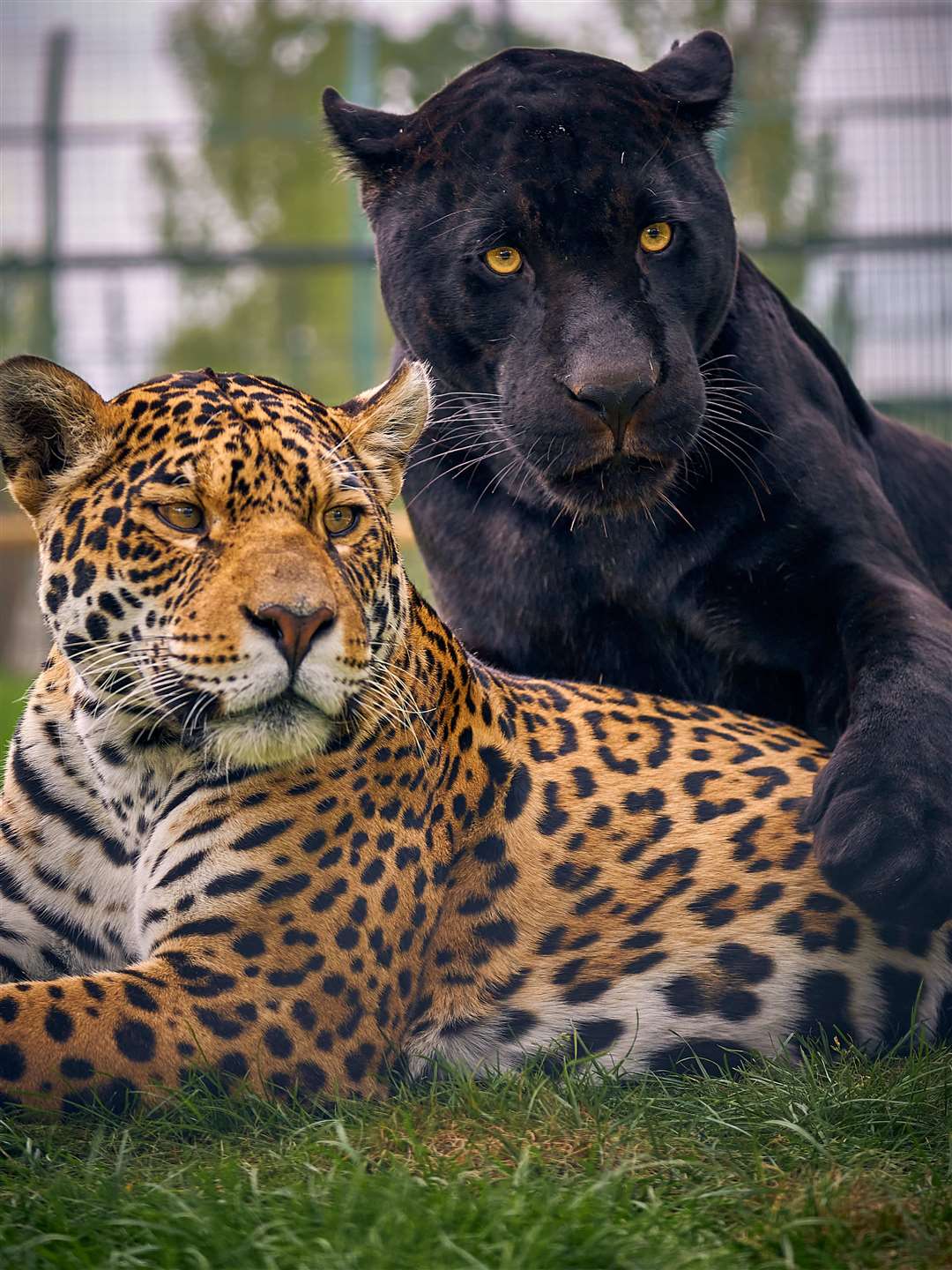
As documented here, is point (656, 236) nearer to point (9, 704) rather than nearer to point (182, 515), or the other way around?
point (182, 515)

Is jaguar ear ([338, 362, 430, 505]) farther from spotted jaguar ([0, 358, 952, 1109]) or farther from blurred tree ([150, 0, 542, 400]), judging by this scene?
blurred tree ([150, 0, 542, 400])

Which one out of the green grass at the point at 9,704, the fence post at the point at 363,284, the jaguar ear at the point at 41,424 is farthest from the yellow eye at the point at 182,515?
the fence post at the point at 363,284

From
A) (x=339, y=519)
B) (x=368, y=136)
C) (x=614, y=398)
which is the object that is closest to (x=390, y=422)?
(x=339, y=519)

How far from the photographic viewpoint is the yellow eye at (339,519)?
3480 millimetres

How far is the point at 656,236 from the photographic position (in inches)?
172

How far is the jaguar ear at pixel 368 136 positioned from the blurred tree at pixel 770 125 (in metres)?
6.19

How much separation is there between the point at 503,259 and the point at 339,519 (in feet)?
3.87

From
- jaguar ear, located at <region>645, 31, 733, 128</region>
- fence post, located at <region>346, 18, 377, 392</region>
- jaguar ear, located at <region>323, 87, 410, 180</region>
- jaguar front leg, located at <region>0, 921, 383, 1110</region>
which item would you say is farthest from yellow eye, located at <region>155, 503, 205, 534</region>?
fence post, located at <region>346, 18, 377, 392</region>

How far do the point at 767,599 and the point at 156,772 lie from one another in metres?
1.75

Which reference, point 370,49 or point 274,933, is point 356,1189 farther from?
point 370,49

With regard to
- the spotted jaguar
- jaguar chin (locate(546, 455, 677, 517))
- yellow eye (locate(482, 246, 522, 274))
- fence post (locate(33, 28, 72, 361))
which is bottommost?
the spotted jaguar

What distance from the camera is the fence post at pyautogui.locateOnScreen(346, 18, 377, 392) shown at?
37.9 feet

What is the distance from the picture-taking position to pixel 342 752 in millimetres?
3537

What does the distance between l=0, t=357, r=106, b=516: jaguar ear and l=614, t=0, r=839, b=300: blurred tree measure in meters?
7.91
